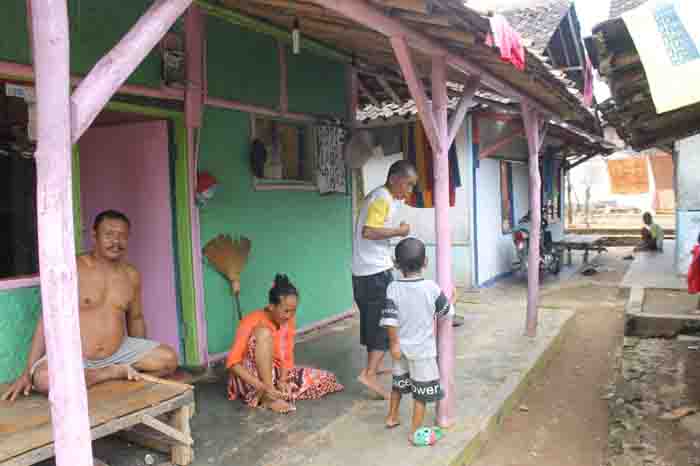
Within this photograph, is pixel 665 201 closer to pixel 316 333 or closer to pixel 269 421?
pixel 316 333

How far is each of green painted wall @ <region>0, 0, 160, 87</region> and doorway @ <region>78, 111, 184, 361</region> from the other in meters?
0.54

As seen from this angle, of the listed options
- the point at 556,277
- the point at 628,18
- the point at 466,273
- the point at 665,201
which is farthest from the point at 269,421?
the point at 665,201

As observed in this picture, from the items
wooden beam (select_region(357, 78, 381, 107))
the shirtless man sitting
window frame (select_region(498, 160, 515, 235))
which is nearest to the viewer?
the shirtless man sitting

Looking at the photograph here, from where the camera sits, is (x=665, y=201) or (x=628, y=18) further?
(x=665, y=201)

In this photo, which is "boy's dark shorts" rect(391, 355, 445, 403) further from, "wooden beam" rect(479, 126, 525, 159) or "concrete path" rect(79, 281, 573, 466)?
"wooden beam" rect(479, 126, 525, 159)

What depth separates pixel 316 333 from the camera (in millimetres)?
6566

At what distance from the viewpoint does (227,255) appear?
5.23 metres

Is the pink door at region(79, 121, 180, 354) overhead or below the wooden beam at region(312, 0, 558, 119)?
below

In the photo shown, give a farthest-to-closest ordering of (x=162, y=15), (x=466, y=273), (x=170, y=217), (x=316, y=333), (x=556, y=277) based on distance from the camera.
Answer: (x=556, y=277)
(x=466, y=273)
(x=316, y=333)
(x=170, y=217)
(x=162, y=15)

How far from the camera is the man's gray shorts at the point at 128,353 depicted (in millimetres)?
3580

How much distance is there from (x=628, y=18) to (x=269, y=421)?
372cm

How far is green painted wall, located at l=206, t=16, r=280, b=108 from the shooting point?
518 cm

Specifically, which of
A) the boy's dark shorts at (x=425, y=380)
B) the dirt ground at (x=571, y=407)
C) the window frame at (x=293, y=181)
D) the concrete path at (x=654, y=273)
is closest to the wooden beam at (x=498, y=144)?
the dirt ground at (x=571, y=407)

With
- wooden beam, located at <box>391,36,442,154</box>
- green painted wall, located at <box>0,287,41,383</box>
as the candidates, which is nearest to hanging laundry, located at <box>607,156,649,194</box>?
wooden beam, located at <box>391,36,442,154</box>
